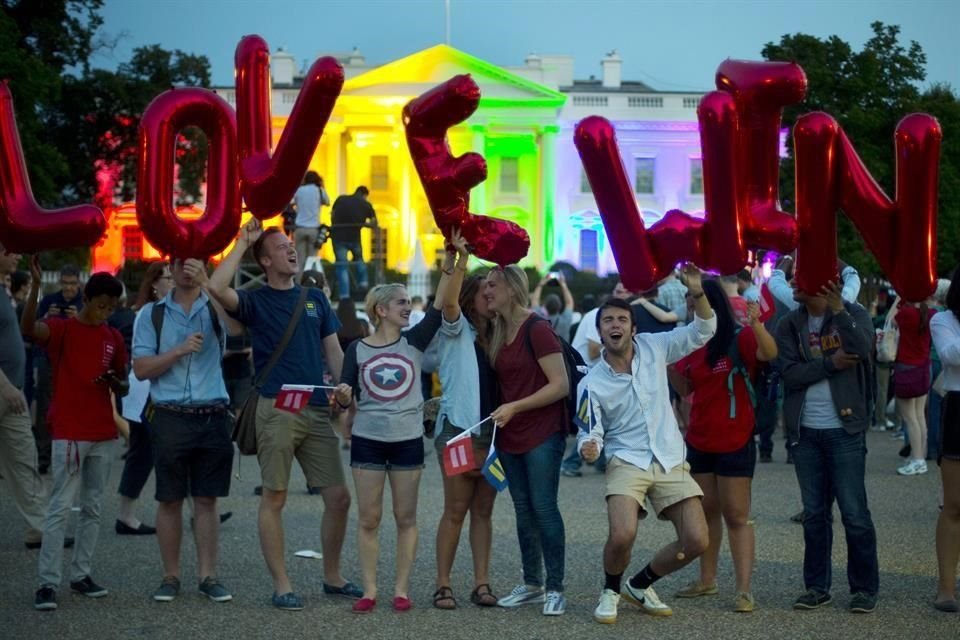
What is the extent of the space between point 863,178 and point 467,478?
8.36 ft

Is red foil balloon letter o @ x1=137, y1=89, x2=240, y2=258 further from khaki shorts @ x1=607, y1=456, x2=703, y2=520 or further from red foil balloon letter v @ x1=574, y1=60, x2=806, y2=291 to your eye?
khaki shorts @ x1=607, y1=456, x2=703, y2=520

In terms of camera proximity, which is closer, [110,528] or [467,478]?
[467,478]

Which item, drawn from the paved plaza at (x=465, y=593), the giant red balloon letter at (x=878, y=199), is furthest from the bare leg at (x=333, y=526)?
the giant red balloon letter at (x=878, y=199)

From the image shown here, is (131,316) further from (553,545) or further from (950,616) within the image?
(950,616)

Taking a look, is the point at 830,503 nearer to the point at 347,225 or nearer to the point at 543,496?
the point at 543,496

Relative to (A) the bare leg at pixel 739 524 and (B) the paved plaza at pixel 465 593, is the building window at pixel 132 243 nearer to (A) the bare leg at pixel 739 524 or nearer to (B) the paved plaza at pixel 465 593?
(B) the paved plaza at pixel 465 593

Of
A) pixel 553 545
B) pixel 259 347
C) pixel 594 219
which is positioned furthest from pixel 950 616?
pixel 594 219

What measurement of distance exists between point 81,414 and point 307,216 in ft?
24.5

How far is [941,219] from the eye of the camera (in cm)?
3256

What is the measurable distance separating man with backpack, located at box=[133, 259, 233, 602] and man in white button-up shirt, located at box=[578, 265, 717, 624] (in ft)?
6.62

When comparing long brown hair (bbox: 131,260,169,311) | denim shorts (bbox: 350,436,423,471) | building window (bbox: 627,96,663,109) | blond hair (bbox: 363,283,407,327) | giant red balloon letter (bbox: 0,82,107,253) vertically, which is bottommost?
denim shorts (bbox: 350,436,423,471)

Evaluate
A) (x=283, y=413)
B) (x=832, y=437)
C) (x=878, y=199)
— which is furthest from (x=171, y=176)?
(x=832, y=437)

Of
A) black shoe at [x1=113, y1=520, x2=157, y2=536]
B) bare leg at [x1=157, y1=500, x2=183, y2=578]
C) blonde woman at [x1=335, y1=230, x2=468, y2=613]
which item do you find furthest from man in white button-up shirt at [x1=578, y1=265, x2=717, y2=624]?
black shoe at [x1=113, y1=520, x2=157, y2=536]

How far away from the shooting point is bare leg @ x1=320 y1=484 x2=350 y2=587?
7176mm
